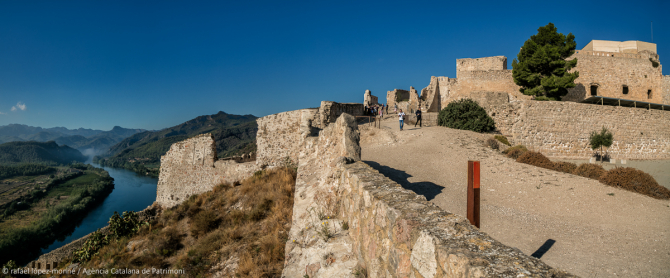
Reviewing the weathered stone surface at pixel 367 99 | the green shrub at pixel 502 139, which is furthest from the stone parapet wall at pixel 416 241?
the weathered stone surface at pixel 367 99

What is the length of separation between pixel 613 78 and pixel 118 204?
218ft

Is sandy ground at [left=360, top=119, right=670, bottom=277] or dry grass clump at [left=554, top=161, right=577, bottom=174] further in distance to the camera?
dry grass clump at [left=554, top=161, right=577, bottom=174]

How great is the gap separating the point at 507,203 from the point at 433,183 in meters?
1.88

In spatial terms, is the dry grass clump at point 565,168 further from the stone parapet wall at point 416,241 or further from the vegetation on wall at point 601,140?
the stone parapet wall at point 416,241

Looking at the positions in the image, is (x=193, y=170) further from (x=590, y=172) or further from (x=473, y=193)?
(x=590, y=172)

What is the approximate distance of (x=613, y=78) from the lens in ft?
85.4

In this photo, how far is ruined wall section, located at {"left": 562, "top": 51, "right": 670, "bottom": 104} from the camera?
85.0 feet

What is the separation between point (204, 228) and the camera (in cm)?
728

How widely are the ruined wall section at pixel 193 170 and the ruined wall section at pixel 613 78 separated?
30.1m

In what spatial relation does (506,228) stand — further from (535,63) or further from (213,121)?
(213,121)

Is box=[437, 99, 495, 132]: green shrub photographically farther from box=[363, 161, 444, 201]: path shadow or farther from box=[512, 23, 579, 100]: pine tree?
box=[363, 161, 444, 201]: path shadow

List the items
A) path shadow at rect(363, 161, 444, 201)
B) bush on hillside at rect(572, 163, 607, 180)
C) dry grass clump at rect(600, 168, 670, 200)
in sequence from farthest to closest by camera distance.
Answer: bush on hillside at rect(572, 163, 607, 180) → dry grass clump at rect(600, 168, 670, 200) → path shadow at rect(363, 161, 444, 201)

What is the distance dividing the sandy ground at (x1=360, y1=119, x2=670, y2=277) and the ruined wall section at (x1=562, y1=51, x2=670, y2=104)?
22654 mm

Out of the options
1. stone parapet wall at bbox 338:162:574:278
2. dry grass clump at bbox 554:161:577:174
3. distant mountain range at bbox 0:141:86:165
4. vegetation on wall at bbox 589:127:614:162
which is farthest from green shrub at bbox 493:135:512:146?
distant mountain range at bbox 0:141:86:165
